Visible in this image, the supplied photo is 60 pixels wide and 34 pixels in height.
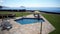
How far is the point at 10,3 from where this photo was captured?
6859mm

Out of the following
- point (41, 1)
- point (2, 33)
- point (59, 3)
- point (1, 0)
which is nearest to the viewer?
point (2, 33)

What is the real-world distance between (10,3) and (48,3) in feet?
8.84

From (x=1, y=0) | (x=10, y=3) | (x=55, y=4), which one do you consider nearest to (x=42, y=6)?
(x=55, y=4)

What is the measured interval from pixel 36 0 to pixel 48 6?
3.54 ft

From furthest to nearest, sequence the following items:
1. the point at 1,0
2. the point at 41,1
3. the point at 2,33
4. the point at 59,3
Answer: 1. the point at 41,1
2. the point at 59,3
3. the point at 1,0
4. the point at 2,33

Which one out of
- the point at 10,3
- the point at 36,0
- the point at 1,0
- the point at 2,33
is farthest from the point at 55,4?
the point at 2,33

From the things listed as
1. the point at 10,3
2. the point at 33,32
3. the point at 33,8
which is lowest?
the point at 33,32

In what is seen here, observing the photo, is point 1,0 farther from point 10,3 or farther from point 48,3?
point 48,3

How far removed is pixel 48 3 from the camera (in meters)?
7.40

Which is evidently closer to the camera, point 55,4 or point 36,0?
point 55,4

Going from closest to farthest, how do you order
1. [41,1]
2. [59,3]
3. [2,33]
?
[2,33], [59,3], [41,1]

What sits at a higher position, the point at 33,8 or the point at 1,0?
the point at 1,0

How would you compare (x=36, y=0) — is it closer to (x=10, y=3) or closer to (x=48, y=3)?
(x=48, y=3)

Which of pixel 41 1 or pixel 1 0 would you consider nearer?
pixel 1 0
